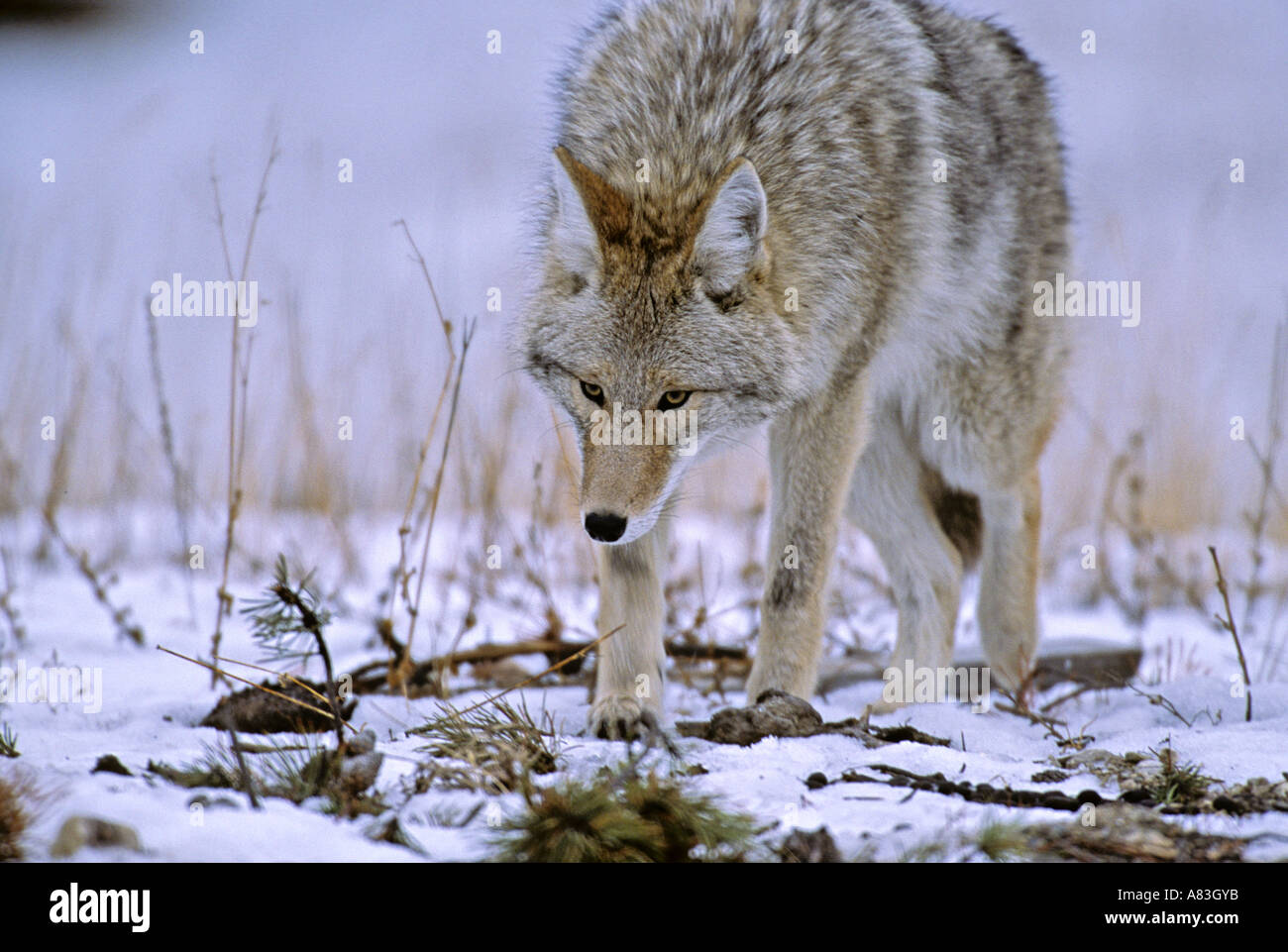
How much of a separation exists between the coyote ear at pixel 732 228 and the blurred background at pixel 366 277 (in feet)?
2.51

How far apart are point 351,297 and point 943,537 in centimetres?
480

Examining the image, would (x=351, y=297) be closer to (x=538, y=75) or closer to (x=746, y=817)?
(x=538, y=75)

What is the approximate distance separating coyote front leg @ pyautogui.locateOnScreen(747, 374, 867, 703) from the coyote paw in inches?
21.1

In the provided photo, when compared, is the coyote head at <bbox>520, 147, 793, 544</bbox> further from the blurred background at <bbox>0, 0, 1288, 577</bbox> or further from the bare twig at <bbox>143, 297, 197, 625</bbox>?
the bare twig at <bbox>143, 297, 197, 625</bbox>

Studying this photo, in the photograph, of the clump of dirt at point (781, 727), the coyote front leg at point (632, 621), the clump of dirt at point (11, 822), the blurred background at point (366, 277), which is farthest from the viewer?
the blurred background at point (366, 277)

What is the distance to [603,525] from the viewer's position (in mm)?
2576

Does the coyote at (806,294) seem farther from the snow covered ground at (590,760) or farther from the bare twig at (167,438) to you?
the bare twig at (167,438)

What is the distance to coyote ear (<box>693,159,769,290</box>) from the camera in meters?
2.67

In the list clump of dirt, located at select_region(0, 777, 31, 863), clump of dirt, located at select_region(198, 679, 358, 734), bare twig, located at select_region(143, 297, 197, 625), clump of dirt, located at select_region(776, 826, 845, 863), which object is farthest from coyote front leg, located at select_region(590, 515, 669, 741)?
bare twig, located at select_region(143, 297, 197, 625)

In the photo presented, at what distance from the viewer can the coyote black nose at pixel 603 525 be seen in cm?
257

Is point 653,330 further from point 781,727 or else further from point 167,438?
point 167,438

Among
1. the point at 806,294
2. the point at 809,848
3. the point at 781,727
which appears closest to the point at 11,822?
the point at 809,848

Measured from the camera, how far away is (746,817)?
1751 mm

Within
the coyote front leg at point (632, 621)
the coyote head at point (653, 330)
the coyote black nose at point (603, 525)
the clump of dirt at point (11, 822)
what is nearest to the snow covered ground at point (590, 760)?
the clump of dirt at point (11, 822)
